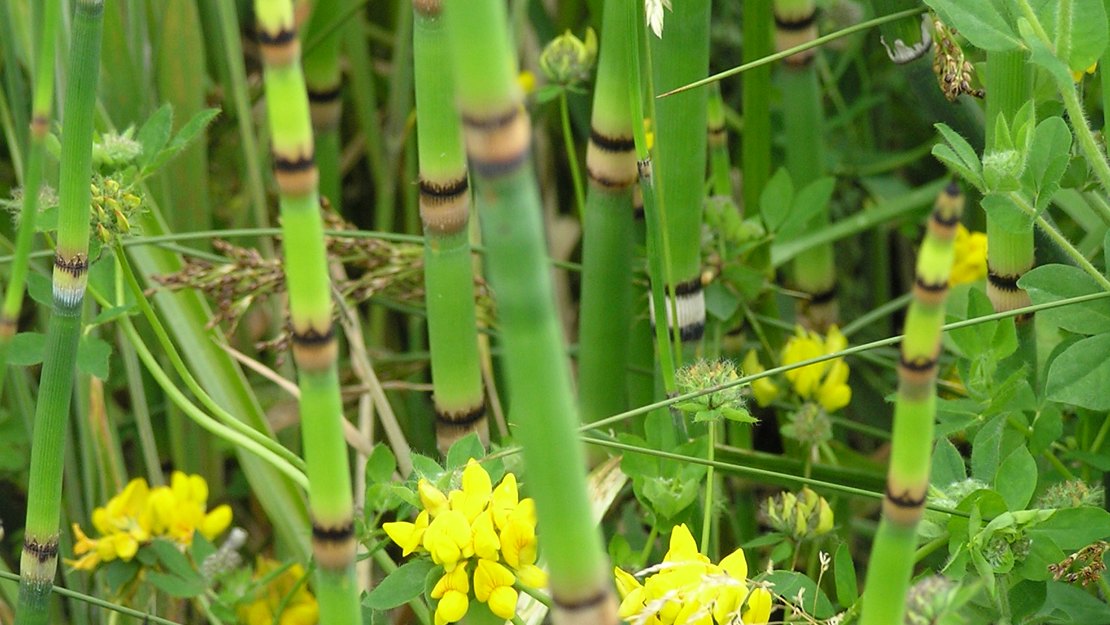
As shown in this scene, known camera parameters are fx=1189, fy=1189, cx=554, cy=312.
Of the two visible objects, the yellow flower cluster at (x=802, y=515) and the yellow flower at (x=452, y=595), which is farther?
the yellow flower cluster at (x=802, y=515)

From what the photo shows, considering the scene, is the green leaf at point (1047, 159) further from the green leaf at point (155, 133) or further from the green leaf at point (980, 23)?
the green leaf at point (155, 133)

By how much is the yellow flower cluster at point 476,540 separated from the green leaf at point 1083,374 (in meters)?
0.35

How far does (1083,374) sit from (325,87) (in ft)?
2.90

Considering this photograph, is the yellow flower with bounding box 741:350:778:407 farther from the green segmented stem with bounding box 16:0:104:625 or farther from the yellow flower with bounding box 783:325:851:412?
the green segmented stem with bounding box 16:0:104:625

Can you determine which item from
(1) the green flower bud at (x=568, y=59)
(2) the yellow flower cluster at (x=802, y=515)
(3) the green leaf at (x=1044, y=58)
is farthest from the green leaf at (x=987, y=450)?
(1) the green flower bud at (x=568, y=59)

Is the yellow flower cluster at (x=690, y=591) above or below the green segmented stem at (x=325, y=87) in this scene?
below

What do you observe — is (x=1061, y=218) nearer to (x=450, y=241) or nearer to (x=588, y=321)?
(x=588, y=321)

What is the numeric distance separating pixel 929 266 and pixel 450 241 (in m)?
0.45

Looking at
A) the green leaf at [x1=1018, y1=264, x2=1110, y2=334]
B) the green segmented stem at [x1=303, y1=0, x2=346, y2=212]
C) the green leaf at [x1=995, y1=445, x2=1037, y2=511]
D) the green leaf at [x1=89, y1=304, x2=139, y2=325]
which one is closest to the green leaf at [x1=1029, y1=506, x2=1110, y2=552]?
the green leaf at [x1=995, y1=445, x2=1037, y2=511]

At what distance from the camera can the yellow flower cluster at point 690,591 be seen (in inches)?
24.7

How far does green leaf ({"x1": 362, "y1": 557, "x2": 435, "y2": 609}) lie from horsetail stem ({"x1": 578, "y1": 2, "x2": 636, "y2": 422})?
0.33m

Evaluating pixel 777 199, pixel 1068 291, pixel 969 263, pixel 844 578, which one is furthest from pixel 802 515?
pixel 969 263

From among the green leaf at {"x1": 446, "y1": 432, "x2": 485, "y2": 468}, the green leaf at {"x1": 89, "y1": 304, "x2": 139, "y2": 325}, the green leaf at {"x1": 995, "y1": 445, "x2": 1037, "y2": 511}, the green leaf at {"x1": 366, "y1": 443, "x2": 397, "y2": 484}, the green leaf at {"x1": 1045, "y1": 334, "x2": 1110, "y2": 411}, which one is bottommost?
the green leaf at {"x1": 995, "y1": 445, "x2": 1037, "y2": 511}

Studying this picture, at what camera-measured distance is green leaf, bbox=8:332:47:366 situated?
2.94 feet
